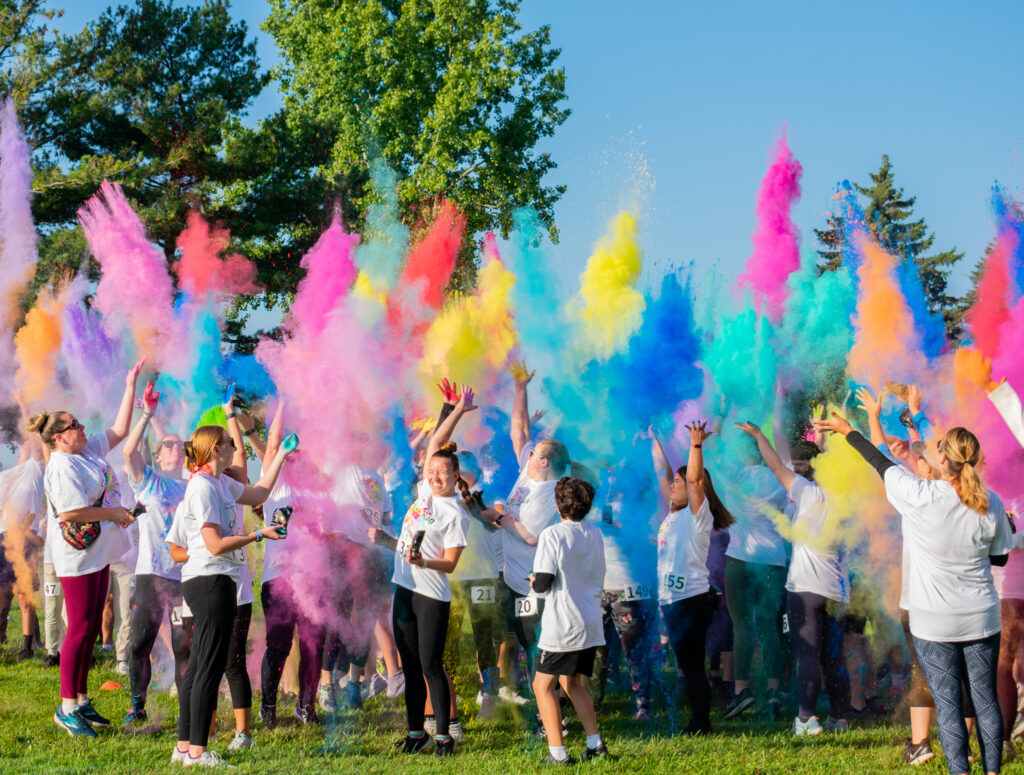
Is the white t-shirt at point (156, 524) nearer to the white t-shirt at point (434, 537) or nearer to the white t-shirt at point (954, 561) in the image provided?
the white t-shirt at point (434, 537)

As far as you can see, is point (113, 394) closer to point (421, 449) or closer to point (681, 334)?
point (421, 449)

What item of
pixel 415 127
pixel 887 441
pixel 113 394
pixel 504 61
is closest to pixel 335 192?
pixel 415 127

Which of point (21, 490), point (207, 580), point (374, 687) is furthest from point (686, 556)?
point (21, 490)

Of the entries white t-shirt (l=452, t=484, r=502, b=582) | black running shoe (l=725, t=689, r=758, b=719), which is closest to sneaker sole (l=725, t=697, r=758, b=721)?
black running shoe (l=725, t=689, r=758, b=719)

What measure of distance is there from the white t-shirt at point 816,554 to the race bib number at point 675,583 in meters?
0.70

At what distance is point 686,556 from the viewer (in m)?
6.06

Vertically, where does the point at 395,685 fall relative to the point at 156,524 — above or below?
below

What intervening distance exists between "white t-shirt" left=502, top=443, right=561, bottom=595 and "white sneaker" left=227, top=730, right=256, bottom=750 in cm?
191

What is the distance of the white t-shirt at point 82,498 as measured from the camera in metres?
5.98

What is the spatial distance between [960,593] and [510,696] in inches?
123

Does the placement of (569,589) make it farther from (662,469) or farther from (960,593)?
(960,593)

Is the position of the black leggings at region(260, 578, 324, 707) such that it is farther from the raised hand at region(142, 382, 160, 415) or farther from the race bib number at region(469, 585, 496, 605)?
the raised hand at region(142, 382, 160, 415)

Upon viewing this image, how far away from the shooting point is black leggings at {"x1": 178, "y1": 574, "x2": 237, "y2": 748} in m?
5.11

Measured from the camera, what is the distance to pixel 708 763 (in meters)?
5.28
